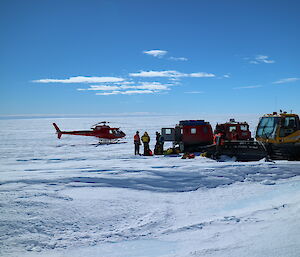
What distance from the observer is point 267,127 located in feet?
35.8

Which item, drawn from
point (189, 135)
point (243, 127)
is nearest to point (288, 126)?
point (243, 127)

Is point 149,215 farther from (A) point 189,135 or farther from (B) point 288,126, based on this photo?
(A) point 189,135

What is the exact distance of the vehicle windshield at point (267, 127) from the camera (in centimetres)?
1056

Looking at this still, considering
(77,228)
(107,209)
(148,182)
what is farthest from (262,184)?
(77,228)

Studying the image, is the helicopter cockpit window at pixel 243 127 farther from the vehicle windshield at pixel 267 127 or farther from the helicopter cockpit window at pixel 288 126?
the helicopter cockpit window at pixel 288 126

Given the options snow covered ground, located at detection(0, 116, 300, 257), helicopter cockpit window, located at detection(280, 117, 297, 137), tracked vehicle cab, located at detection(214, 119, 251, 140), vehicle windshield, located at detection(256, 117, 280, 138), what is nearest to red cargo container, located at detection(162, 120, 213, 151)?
tracked vehicle cab, located at detection(214, 119, 251, 140)

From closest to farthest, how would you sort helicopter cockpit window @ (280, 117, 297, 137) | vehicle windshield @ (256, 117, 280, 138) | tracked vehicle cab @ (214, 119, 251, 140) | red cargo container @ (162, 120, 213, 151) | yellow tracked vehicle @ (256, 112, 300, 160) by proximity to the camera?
yellow tracked vehicle @ (256, 112, 300, 160) → helicopter cockpit window @ (280, 117, 297, 137) → vehicle windshield @ (256, 117, 280, 138) → red cargo container @ (162, 120, 213, 151) → tracked vehicle cab @ (214, 119, 251, 140)

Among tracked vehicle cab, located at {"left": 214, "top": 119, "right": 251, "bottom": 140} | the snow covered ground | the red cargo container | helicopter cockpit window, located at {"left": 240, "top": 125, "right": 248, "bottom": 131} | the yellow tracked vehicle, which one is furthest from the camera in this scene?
helicopter cockpit window, located at {"left": 240, "top": 125, "right": 248, "bottom": 131}

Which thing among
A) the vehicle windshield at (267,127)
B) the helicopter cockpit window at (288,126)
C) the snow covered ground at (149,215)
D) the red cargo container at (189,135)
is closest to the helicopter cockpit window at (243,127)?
the red cargo container at (189,135)

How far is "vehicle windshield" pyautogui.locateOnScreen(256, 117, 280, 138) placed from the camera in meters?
10.6

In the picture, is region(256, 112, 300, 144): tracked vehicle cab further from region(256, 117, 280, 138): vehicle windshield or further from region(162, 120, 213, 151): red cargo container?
region(162, 120, 213, 151): red cargo container

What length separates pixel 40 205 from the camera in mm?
4852

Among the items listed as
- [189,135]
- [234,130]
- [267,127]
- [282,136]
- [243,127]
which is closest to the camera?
[282,136]

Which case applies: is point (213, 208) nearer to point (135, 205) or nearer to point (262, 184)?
point (135, 205)
